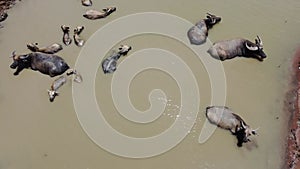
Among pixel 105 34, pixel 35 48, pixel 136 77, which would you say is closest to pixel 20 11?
pixel 35 48

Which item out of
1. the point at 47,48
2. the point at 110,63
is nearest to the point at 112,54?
the point at 110,63

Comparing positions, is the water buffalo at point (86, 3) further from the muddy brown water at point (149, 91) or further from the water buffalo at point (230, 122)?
the water buffalo at point (230, 122)

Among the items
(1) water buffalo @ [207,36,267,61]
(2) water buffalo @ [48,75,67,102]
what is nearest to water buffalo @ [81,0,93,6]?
(2) water buffalo @ [48,75,67,102]

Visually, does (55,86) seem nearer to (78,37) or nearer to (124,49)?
(78,37)

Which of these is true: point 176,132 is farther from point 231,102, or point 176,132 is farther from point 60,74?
point 60,74

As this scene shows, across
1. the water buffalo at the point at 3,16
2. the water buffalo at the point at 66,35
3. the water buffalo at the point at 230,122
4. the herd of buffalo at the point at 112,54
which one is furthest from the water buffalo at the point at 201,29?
the water buffalo at the point at 3,16

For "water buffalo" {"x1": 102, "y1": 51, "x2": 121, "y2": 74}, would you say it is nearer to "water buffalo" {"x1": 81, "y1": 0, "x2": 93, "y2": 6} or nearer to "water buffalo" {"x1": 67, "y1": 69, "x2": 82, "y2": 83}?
"water buffalo" {"x1": 67, "y1": 69, "x2": 82, "y2": 83}
